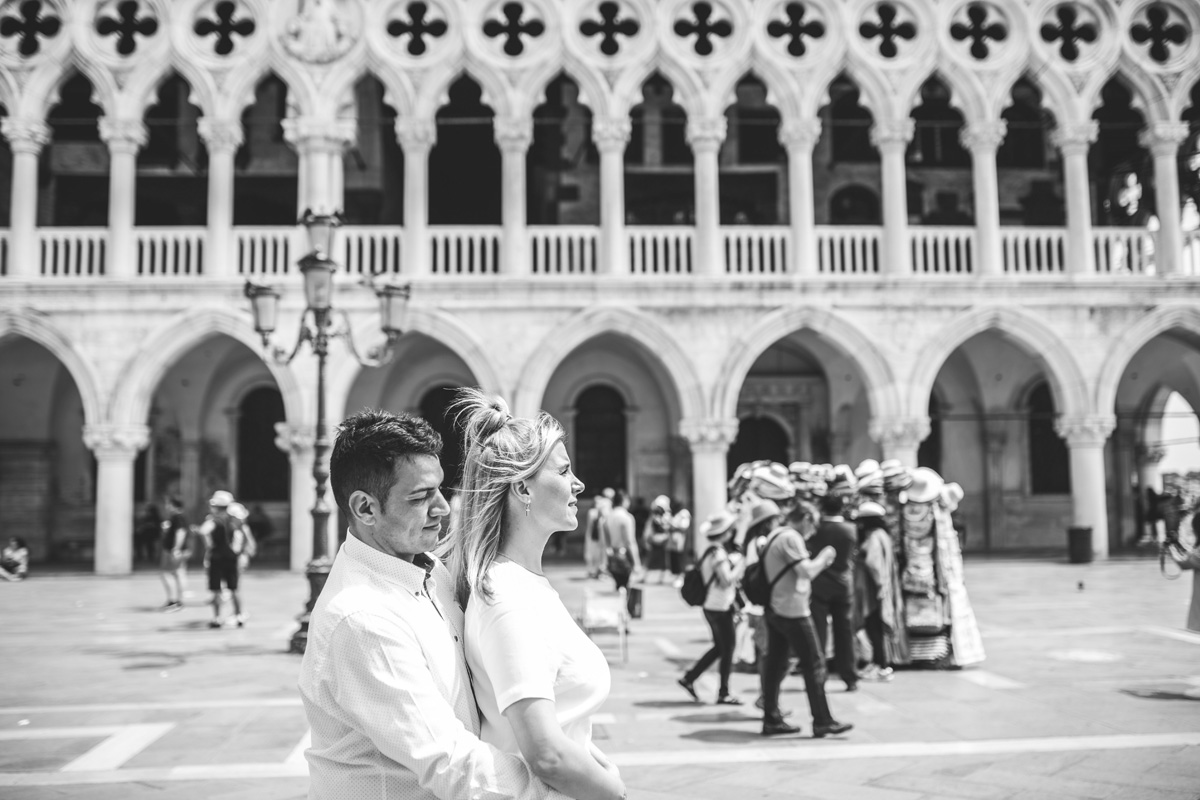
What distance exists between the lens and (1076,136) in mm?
20141

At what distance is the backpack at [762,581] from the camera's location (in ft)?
22.0

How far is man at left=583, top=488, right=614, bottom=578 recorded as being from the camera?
15.8 m

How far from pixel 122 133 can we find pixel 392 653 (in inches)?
789

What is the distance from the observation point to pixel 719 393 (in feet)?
63.2

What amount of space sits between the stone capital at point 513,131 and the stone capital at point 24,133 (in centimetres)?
855

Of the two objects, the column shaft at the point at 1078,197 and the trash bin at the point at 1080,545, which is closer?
the trash bin at the point at 1080,545

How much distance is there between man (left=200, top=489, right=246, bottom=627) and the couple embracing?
409 inches

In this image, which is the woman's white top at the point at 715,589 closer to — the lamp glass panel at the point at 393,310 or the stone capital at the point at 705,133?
the lamp glass panel at the point at 393,310

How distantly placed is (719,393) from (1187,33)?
11.9 meters

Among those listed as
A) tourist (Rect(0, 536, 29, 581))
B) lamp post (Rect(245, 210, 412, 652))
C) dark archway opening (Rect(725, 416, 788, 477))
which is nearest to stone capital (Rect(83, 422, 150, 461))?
tourist (Rect(0, 536, 29, 581))

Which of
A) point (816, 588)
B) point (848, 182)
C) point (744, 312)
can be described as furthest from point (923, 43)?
point (816, 588)

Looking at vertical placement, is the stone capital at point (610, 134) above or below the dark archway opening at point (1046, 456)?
above

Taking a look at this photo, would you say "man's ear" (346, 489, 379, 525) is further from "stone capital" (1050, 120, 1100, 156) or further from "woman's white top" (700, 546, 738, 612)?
"stone capital" (1050, 120, 1100, 156)

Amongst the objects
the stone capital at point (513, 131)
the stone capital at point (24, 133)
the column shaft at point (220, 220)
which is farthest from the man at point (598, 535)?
the stone capital at point (24, 133)
